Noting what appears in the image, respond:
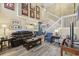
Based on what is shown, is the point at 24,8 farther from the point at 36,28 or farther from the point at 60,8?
the point at 60,8

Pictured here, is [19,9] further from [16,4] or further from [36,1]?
[36,1]

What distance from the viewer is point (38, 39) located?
187cm

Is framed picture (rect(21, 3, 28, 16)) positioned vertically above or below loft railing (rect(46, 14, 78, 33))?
above

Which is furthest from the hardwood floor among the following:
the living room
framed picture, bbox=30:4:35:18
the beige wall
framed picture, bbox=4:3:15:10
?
framed picture, bbox=4:3:15:10

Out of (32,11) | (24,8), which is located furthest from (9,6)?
(32,11)

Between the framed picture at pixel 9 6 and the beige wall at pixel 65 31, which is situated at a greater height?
the framed picture at pixel 9 6

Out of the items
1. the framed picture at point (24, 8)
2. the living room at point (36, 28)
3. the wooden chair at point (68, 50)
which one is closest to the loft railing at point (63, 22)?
the living room at point (36, 28)

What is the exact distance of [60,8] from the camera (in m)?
1.86

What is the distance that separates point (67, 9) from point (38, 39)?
0.53m

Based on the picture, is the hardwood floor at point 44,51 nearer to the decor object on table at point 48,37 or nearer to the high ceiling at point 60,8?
the decor object on table at point 48,37

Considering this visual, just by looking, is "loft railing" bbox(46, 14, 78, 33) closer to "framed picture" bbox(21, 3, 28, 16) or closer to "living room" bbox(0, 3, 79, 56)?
"living room" bbox(0, 3, 79, 56)

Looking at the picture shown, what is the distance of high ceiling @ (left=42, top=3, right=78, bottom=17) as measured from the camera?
185 cm

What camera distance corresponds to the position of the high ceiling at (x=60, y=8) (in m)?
1.85

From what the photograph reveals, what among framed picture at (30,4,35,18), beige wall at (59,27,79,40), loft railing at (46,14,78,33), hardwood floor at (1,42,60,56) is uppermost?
framed picture at (30,4,35,18)
